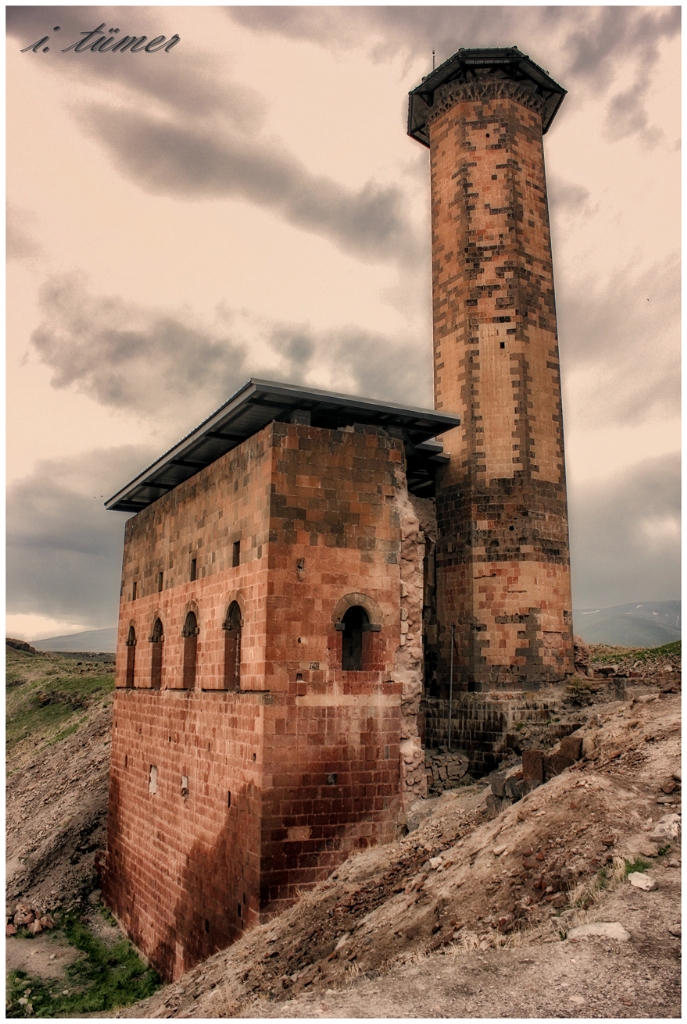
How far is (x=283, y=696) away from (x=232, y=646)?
6.07 ft

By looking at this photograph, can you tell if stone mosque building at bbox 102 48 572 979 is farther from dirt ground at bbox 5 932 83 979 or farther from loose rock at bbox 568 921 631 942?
loose rock at bbox 568 921 631 942

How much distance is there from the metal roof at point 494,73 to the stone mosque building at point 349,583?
5 cm

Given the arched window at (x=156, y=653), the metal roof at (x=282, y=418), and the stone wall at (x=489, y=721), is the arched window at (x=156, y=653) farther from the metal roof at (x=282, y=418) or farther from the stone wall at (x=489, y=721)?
the stone wall at (x=489, y=721)

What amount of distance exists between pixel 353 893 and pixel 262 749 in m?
2.26

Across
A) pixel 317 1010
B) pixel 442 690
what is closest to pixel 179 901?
pixel 442 690

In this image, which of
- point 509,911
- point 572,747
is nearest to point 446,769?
point 572,747

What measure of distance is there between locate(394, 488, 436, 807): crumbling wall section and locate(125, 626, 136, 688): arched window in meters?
8.49

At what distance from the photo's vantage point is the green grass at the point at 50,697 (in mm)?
33906

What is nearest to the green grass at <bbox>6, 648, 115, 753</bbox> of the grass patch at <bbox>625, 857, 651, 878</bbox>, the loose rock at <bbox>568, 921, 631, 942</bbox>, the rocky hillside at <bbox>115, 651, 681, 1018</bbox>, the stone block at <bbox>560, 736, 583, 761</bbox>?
the rocky hillside at <bbox>115, 651, 681, 1018</bbox>

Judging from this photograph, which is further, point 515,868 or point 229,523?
point 229,523

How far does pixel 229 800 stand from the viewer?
39.6 feet

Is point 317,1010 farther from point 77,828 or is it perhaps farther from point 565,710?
point 77,828

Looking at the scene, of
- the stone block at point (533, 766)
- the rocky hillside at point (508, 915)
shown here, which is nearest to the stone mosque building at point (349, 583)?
the rocky hillside at point (508, 915)

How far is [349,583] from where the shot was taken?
1231 cm
